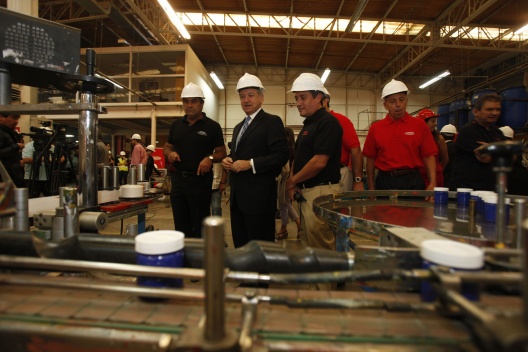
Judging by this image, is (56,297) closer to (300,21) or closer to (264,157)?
(264,157)

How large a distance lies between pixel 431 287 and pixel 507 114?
6588mm

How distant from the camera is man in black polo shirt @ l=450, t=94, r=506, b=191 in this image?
2.12 metres

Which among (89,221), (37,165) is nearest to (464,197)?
(89,221)

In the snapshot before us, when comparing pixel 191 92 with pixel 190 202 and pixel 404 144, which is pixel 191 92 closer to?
pixel 190 202

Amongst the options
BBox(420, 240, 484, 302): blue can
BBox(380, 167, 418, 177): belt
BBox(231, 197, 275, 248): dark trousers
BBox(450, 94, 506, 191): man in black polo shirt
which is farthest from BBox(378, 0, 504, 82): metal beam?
BBox(420, 240, 484, 302): blue can

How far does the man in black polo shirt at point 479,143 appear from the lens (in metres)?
2.12

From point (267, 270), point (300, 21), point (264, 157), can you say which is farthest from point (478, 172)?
point (300, 21)

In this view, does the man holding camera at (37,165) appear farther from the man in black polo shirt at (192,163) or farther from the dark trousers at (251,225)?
the dark trousers at (251,225)

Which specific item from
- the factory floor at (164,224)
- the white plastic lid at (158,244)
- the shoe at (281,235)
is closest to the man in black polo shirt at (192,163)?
the factory floor at (164,224)

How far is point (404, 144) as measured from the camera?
2.25 m

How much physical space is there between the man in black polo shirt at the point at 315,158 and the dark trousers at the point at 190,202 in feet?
2.57

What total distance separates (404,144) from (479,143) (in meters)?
0.49

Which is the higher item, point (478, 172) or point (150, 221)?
point (478, 172)

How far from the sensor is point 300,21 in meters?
7.38
